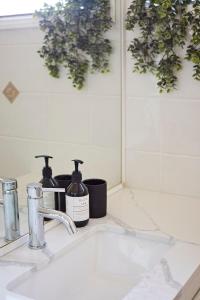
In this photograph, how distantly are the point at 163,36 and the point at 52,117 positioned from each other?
47 cm

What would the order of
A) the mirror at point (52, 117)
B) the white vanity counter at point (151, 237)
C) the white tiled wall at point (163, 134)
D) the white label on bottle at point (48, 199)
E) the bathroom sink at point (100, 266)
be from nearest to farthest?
1. the white vanity counter at point (151, 237)
2. the bathroom sink at point (100, 266)
3. the mirror at point (52, 117)
4. the white label on bottle at point (48, 199)
5. the white tiled wall at point (163, 134)

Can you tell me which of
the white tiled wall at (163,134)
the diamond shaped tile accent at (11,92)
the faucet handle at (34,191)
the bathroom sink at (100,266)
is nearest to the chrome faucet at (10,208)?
the faucet handle at (34,191)

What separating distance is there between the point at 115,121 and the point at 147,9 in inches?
17.2

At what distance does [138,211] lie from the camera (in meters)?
1.48

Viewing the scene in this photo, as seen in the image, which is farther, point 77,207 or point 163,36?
point 163,36

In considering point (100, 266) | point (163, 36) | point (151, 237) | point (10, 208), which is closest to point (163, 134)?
point (163, 36)

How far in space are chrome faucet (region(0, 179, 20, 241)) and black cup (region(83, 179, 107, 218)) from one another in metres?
0.28

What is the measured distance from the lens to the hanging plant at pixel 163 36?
1450 mm

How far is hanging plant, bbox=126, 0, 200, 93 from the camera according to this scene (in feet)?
4.76

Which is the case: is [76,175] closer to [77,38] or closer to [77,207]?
[77,207]

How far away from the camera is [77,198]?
1.29 metres

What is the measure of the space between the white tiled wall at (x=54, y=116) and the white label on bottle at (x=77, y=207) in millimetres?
136

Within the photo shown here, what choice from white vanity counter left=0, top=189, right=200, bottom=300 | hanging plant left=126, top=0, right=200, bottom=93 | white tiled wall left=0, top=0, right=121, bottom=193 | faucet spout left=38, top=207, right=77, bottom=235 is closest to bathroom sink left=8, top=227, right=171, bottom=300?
white vanity counter left=0, top=189, right=200, bottom=300

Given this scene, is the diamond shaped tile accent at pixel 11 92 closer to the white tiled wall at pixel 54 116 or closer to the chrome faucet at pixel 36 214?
the white tiled wall at pixel 54 116
